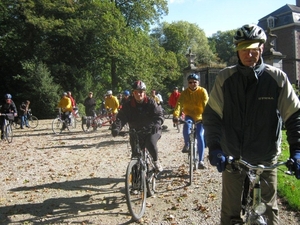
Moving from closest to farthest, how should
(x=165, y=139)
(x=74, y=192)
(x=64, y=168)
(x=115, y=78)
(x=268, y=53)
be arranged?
(x=74, y=192) < (x=64, y=168) < (x=268, y=53) < (x=165, y=139) < (x=115, y=78)

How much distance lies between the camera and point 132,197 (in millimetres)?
4773

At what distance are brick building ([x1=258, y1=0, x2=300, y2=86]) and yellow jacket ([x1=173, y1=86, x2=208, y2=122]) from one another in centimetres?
3459

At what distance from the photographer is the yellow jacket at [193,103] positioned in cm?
696

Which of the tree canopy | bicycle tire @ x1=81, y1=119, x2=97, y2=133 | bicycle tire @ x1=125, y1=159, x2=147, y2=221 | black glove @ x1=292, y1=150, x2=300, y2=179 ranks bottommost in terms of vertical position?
bicycle tire @ x1=125, y1=159, x2=147, y2=221

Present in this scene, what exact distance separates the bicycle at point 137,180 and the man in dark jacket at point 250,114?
6.63 feet

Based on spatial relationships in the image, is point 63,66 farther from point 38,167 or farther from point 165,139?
point 38,167

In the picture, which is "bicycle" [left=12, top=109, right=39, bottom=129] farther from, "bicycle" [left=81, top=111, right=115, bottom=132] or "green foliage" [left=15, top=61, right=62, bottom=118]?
"green foliage" [left=15, top=61, right=62, bottom=118]

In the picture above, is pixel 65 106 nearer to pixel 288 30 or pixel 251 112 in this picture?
pixel 251 112

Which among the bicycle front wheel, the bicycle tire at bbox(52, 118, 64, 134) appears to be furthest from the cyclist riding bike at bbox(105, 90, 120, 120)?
the bicycle front wheel

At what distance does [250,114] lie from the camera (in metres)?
2.71

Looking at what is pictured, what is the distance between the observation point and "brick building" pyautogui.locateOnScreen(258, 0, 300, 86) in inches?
1534

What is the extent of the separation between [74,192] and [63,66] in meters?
27.7

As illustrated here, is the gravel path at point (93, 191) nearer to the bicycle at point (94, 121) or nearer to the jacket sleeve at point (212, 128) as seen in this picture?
the jacket sleeve at point (212, 128)

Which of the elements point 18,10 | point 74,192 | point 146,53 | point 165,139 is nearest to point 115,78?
point 146,53
